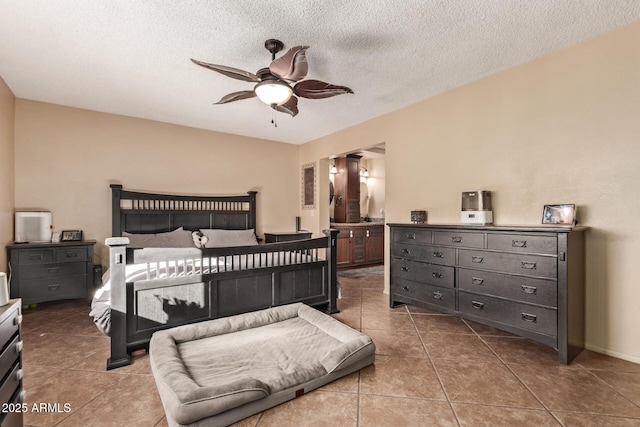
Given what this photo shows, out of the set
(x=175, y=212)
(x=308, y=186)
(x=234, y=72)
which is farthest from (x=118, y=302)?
(x=308, y=186)

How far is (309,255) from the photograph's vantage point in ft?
11.3

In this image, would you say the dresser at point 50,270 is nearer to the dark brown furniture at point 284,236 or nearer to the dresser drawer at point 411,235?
the dark brown furniture at point 284,236

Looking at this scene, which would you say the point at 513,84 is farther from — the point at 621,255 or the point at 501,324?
the point at 501,324

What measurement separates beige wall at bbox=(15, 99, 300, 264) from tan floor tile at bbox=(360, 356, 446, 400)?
3.85 metres

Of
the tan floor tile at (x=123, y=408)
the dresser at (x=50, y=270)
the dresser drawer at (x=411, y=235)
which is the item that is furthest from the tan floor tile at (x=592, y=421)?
the dresser at (x=50, y=270)

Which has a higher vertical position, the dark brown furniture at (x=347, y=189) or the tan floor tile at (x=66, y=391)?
the dark brown furniture at (x=347, y=189)

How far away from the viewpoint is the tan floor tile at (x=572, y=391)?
175 centimetres

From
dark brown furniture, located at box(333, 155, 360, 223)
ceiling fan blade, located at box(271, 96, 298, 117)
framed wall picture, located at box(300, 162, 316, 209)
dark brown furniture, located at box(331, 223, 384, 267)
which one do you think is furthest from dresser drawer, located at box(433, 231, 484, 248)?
dark brown furniture, located at box(333, 155, 360, 223)

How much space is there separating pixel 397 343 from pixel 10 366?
8.06 ft

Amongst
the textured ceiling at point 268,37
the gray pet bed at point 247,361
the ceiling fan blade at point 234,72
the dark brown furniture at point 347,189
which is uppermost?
the textured ceiling at point 268,37

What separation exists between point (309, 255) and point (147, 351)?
176cm

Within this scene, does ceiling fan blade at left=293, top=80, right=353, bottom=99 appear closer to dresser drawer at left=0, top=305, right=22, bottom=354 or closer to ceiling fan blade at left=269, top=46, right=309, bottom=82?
ceiling fan blade at left=269, top=46, right=309, bottom=82

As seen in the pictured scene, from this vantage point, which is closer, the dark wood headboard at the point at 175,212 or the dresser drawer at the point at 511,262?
the dresser drawer at the point at 511,262

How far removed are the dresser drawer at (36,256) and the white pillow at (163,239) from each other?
0.78 meters
